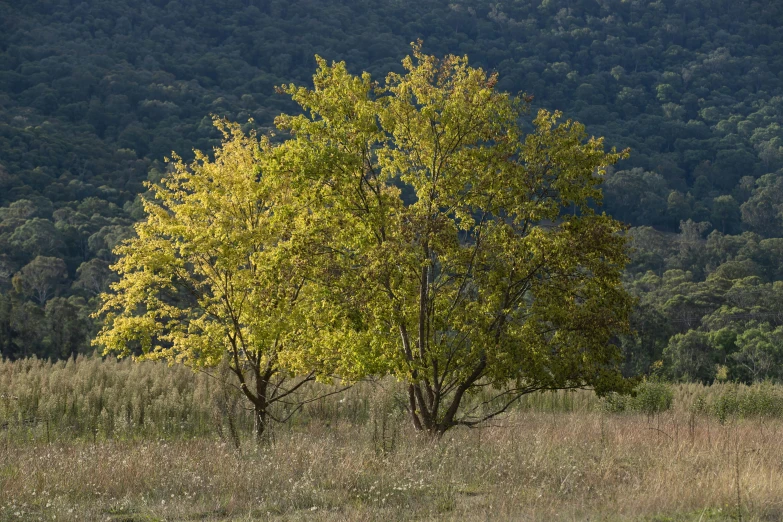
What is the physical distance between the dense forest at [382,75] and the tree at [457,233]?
22.4 metres

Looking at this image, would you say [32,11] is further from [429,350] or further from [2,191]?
[429,350]

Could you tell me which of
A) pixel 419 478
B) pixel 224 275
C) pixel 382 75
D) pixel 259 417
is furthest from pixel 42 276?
pixel 382 75

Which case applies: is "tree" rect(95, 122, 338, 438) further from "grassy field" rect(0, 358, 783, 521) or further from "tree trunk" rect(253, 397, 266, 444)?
"grassy field" rect(0, 358, 783, 521)

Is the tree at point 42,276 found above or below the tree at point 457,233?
above

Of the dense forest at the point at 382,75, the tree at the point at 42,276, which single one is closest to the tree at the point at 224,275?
the dense forest at the point at 382,75

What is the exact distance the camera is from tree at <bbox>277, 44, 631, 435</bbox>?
10.9 metres

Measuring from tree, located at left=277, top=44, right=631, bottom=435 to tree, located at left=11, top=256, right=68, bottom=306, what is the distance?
55.9 m

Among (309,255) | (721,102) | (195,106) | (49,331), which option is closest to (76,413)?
(309,255)

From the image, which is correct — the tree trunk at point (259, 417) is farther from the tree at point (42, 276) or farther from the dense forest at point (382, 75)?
the tree at point (42, 276)

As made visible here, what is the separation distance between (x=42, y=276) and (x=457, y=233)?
195 feet

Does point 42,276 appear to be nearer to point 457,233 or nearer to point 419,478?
point 457,233

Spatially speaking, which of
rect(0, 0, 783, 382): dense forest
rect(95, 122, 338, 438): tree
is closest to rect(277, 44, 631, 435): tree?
rect(95, 122, 338, 438): tree

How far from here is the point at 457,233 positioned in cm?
1151

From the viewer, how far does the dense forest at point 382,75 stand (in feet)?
161
